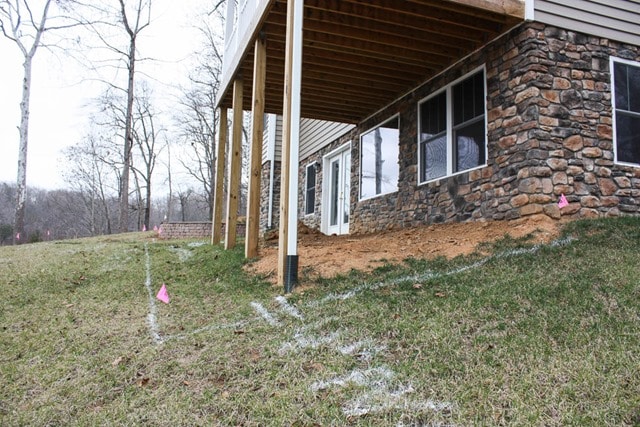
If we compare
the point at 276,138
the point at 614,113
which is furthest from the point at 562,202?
the point at 276,138

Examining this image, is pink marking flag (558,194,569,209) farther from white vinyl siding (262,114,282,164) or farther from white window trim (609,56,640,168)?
white vinyl siding (262,114,282,164)

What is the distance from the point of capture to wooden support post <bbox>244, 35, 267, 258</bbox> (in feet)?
19.7

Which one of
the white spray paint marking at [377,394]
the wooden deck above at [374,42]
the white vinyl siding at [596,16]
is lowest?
the white spray paint marking at [377,394]

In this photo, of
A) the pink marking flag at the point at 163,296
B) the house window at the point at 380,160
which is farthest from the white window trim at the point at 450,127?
the pink marking flag at the point at 163,296

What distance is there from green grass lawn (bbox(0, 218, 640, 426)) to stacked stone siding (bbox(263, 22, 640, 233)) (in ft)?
2.21

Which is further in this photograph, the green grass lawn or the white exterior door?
the white exterior door

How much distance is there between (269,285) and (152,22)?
1926cm

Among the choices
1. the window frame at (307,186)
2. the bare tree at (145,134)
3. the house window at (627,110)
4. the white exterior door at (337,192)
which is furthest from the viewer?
the bare tree at (145,134)

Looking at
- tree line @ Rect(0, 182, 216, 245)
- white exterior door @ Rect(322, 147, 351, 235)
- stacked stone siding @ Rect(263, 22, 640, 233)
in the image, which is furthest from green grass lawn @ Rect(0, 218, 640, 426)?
tree line @ Rect(0, 182, 216, 245)

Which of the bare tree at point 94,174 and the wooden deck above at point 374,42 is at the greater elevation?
the bare tree at point 94,174

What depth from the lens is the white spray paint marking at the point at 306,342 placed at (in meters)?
3.04

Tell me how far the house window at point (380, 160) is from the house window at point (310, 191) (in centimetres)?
280

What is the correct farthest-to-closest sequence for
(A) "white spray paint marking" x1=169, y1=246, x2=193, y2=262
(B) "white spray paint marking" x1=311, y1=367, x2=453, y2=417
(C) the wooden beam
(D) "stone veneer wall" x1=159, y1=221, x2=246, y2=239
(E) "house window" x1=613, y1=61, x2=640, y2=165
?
1. (D) "stone veneer wall" x1=159, y1=221, x2=246, y2=239
2. (A) "white spray paint marking" x1=169, y1=246, x2=193, y2=262
3. (E) "house window" x1=613, y1=61, x2=640, y2=165
4. (C) the wooden beam
5. (B) "white spray paint marking" x1=311, y1=367, x2=453, y2=417

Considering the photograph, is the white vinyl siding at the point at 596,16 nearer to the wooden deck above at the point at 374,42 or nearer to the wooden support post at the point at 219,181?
the wooden deck above at the point at 374,42
